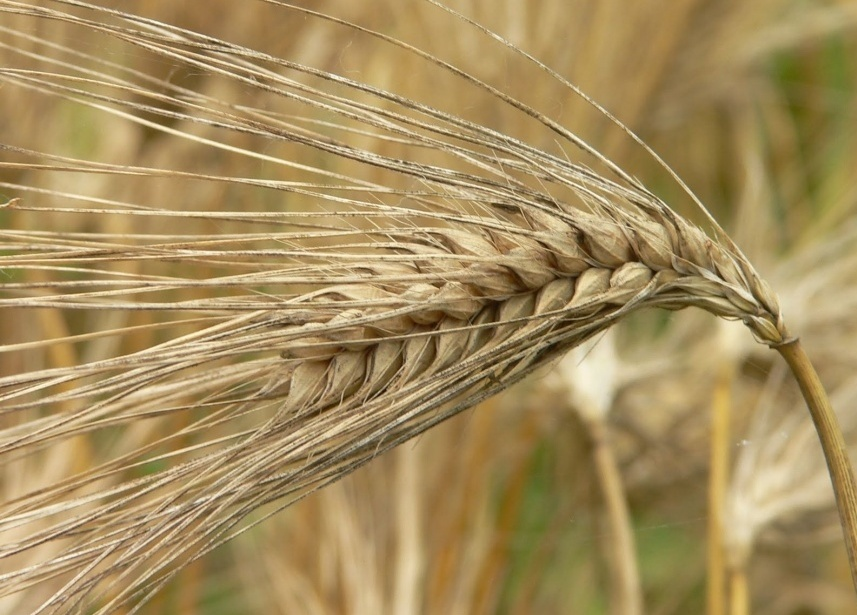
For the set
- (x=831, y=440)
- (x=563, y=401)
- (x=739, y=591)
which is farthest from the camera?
(x=563, y=401)

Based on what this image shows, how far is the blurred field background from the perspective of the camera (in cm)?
100

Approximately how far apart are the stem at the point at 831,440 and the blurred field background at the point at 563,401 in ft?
1.04

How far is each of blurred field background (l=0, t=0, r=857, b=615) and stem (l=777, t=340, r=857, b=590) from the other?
1.04 ft

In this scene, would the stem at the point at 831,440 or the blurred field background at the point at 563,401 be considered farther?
the blurred field background at the point at 563,401

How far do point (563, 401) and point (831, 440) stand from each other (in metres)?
0.57

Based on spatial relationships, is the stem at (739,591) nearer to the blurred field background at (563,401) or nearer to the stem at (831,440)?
the blurred field background at (563,401)

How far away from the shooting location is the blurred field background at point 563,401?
1.00m

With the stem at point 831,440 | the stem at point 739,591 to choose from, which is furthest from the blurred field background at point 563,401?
the stem at point 831,440

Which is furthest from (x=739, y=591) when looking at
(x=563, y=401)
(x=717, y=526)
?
(x=563, y=401)

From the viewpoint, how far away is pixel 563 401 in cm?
106

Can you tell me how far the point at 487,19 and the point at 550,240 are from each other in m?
0.78

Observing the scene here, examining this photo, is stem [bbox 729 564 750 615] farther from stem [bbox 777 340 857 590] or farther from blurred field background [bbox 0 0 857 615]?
stem [bbox 777 340 857 590]

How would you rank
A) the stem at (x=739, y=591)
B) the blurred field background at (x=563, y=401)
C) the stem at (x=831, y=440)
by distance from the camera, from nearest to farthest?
1. the stem at (x=831, y=440)
2. the stem at (x=739, y=591)
3. the blurred field background at (x=563, y=401)

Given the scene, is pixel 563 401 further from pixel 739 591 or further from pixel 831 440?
pixel 831 440
